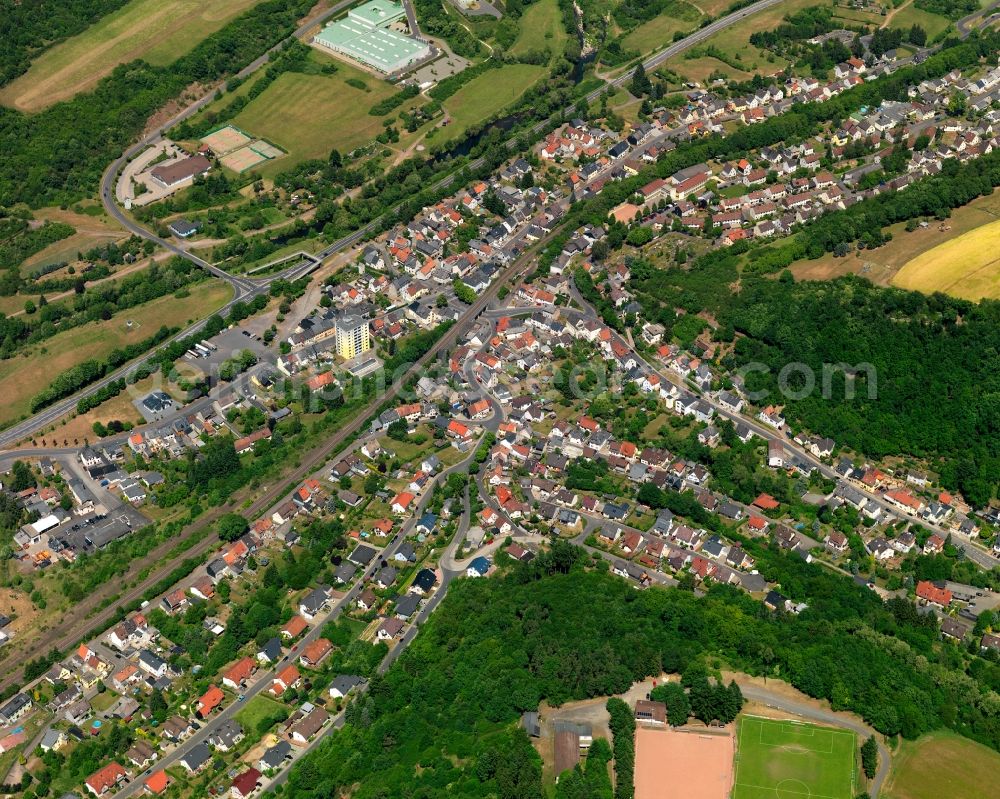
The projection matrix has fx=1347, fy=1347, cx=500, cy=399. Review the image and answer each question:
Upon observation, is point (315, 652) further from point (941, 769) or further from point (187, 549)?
point (941, 769)

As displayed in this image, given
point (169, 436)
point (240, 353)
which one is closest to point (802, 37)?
point (240, 353)

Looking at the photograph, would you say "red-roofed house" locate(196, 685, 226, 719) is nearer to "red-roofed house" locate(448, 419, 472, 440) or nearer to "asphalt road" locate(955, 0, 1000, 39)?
"red-roofed house" locate(448, 419, 472, 440)

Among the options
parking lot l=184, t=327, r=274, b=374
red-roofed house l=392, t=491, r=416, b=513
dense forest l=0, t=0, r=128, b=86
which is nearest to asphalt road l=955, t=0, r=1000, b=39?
parking lot l=184, t=327, r=274, b=374

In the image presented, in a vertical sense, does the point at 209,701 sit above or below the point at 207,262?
below

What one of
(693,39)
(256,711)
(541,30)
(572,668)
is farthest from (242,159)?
(572,668)

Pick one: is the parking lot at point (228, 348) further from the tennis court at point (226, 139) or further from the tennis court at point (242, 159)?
the tennis court at point (226, 139)

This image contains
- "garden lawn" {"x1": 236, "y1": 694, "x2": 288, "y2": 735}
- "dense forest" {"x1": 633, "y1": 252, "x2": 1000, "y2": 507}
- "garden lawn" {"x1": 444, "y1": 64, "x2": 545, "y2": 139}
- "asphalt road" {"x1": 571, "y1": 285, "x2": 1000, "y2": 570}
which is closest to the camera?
"garden lawn" {"x1": 236, "y1": 694, "x2": 288, "y2": 735}

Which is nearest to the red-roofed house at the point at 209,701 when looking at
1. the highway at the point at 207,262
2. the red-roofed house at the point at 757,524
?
the highway at the point at 207,262
